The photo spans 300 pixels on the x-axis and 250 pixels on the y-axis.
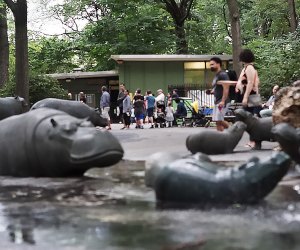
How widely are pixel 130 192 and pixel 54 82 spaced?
1672 centimetres

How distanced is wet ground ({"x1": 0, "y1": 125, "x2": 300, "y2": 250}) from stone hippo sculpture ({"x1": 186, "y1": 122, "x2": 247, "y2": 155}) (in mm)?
2410

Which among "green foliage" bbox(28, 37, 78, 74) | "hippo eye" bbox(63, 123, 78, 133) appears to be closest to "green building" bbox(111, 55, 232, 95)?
"green foliage" bbox(28, 37, 78, 74)

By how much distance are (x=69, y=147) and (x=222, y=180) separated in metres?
1.72

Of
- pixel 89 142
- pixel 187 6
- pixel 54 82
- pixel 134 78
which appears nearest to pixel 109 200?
pixel 89 142

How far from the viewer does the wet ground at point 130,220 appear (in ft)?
10.1

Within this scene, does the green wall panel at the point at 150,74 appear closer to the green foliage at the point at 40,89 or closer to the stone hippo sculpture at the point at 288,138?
the green foliage at the point at 40,89

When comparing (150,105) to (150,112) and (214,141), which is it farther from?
(214,141)

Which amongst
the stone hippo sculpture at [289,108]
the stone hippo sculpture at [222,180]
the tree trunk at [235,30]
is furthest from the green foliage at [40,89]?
the stone hippo sculpture at [222,180]

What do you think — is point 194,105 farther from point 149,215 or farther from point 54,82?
point 149,215

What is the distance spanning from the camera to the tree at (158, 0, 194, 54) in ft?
118

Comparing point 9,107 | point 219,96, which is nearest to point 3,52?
point 9,107

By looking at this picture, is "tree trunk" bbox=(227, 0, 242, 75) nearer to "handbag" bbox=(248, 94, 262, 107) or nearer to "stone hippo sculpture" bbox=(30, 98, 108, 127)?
"handbag" bbox=(248, 94, 262, 107)

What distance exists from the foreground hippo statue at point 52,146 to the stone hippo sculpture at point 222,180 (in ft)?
3.30

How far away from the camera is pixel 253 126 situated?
27.8ft
